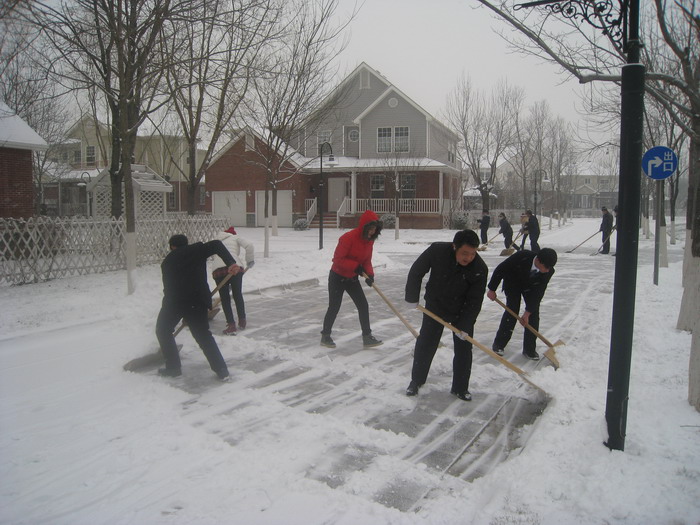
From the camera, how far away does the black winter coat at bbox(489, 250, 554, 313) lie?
6219 millimetres

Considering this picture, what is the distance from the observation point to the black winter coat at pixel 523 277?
20.4ft

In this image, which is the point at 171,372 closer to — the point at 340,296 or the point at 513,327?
the point at 340,296

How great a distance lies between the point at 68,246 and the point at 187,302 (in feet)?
22.8

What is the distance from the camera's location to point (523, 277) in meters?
6.25

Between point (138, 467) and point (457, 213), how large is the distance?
94.9 feet

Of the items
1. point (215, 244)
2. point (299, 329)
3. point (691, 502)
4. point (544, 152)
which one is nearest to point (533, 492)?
point (691, 502)

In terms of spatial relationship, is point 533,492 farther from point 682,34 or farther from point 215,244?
point 682,34

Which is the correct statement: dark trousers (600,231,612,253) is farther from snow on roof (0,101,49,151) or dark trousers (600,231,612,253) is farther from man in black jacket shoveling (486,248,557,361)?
snow on roof (0,101,49,151)

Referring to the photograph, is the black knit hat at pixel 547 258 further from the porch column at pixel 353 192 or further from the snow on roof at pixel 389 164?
the porch column at pixel 353 192

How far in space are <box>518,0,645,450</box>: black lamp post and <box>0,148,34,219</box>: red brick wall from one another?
16.2 m

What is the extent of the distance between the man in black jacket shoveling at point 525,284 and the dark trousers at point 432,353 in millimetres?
1418

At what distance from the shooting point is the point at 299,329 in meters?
7.68

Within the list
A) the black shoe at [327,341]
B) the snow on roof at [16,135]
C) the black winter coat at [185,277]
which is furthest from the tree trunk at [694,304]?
the snow on roof at [16,135]

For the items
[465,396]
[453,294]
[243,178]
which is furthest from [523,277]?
[243,178]
